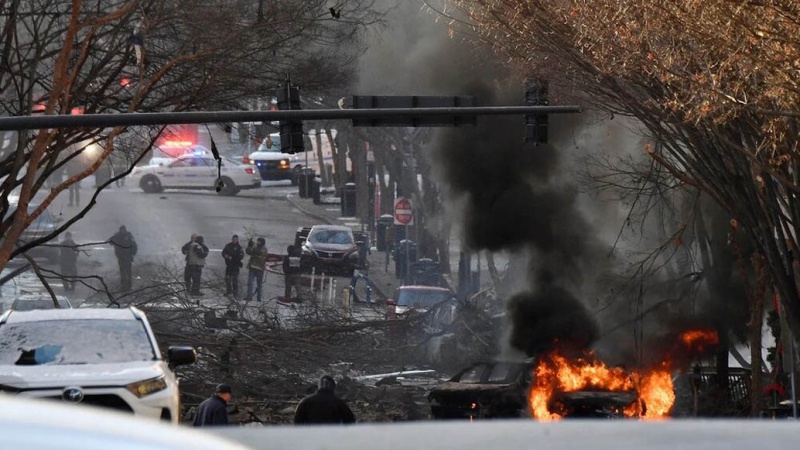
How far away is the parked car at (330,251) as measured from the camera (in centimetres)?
4012

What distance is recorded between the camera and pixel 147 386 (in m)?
10.1

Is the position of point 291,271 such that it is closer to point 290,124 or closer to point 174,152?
point 290,124

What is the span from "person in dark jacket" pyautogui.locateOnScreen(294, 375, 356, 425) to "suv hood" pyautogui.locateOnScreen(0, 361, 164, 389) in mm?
3725

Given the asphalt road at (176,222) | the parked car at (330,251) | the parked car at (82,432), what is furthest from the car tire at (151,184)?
the parked car at (82,432)

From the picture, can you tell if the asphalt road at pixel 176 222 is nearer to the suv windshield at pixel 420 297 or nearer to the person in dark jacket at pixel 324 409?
the suv windshield at pixel 420 297

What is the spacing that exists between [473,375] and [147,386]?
485 inches

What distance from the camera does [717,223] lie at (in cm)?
2991

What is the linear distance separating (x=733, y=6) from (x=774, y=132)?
68.7 inches

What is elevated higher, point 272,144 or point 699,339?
point 272,144

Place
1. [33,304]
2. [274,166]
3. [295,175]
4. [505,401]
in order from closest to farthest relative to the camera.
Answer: [505,401]
[33,304]
[295,175]
[274,166]

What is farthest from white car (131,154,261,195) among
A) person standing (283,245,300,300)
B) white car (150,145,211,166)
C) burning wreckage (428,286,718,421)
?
burning wreckage (428,286,718,421)

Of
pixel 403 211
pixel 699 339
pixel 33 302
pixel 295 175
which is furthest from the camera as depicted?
pixel 295 175

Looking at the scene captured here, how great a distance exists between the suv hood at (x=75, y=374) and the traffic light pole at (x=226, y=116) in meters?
3.03

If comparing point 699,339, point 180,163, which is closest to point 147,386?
point 699,339
